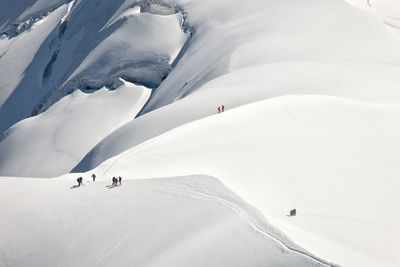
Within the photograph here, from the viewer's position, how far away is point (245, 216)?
15.9m

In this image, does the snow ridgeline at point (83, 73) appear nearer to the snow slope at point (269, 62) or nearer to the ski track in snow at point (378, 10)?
the snow slope at point (269, 62)

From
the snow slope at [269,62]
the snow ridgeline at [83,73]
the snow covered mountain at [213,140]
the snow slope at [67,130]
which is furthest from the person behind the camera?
the snow ridgeline at [83,73]

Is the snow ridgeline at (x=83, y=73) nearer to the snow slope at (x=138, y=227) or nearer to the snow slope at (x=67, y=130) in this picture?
the snow slope at (x=67, y=130)

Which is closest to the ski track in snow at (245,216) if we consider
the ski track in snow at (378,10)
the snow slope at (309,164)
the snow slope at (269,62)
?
the snow slope at (309,164)

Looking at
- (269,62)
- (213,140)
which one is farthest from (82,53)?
(213,140)

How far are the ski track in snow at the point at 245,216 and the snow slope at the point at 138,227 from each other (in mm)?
31

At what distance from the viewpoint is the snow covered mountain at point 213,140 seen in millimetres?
16172

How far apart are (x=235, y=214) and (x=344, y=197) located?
623 centimetres

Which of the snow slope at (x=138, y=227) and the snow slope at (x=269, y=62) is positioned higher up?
the snow slope at (x=269, y=62)

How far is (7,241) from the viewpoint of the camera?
55.8 ft

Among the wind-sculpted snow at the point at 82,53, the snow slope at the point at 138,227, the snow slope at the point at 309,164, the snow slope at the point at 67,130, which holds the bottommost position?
the snow slope at the point at 138,227

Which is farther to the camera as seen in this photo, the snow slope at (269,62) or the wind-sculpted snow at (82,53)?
the wind-sculpted snow at (82,53)

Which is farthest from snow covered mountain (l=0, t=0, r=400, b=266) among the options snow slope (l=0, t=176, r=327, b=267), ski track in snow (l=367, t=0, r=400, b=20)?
ski track in snow (l=367, t=0, r=400, b=20)

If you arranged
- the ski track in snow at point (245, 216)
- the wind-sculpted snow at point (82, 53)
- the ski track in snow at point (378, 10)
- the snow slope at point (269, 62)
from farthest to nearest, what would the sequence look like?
the wind-sculpted snow at point (82, 53), the ski track in snow at point (378, 10), the snow slope at point (269, 62), the ski track in snow at point (245, 216)
